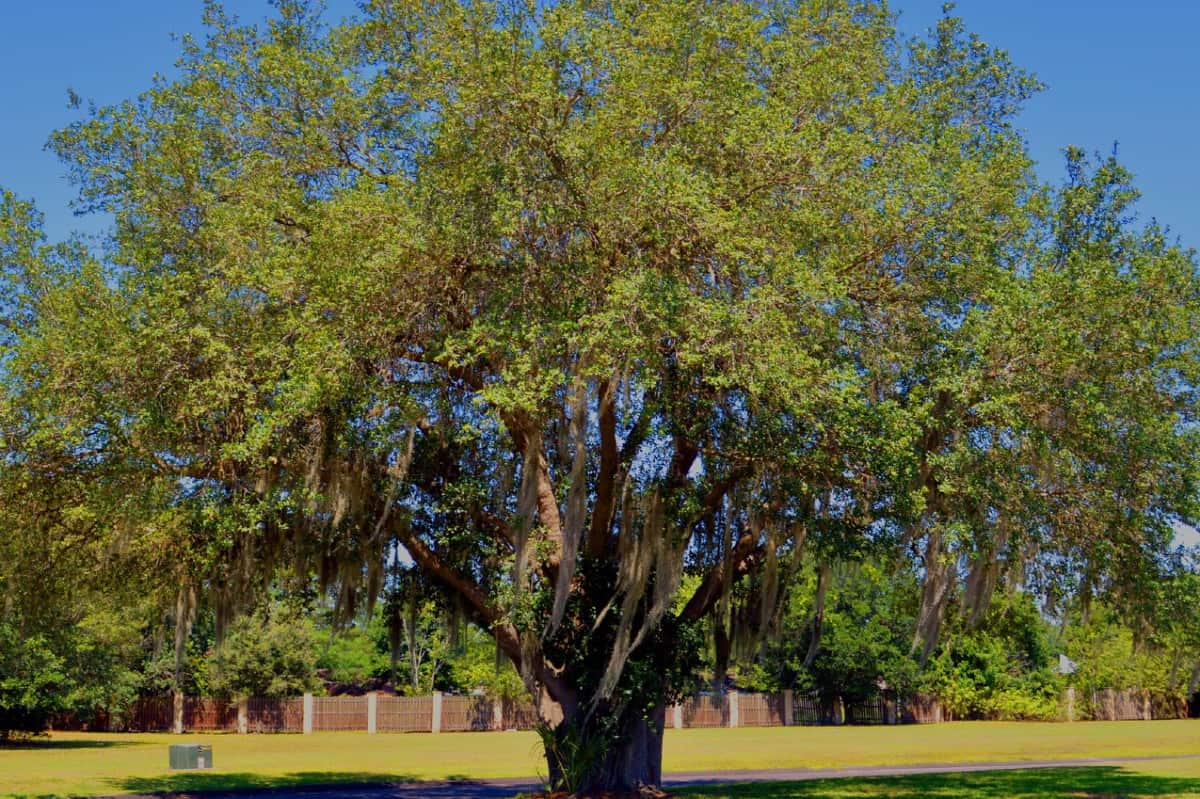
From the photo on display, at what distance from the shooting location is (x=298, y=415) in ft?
43.5

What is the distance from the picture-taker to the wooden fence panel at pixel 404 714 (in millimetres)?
49688

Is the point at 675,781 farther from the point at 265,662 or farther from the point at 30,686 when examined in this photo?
the point at 265,662

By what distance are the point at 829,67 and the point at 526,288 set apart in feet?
16.3

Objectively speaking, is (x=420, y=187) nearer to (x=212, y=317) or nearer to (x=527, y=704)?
(x=212, y=317)

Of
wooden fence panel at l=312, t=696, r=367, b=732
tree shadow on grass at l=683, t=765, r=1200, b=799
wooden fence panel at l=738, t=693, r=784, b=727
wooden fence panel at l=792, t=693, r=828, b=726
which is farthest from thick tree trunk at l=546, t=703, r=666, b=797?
wooden fence panel at l=792, t=693, r=828, b=726

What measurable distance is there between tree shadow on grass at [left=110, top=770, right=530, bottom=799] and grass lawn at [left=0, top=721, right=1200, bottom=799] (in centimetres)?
6

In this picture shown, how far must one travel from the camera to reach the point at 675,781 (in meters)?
22.7

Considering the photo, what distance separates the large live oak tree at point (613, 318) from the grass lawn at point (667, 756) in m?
5.64

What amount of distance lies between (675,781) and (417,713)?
97.6ft

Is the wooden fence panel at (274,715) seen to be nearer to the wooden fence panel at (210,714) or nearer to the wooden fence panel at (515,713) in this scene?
the wooden fence panel at (210,714)

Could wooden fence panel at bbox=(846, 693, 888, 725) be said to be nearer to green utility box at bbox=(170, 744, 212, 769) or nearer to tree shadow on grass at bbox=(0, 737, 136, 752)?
tree shadow on grass at bbox=(0, 737, 136, 752)

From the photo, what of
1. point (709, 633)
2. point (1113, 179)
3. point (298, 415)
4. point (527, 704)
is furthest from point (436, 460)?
point (527, 704)

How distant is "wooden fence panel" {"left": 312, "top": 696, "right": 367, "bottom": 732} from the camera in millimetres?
49031

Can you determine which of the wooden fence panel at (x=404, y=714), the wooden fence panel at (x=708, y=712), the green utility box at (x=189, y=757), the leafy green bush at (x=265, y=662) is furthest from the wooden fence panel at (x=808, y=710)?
the green utility box at (x=189, y=757)
